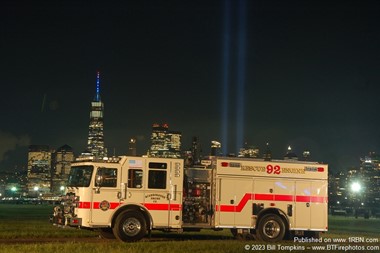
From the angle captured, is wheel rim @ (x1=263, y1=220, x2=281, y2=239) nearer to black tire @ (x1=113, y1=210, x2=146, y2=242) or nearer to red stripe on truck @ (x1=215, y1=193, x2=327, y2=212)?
red stripe on truck @ (x1=215, y1=193, x2=327, y2=212)

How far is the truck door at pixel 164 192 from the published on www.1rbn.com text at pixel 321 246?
3.11 m

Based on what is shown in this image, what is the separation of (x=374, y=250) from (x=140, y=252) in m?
8.37

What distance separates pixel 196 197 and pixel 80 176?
4349 mm

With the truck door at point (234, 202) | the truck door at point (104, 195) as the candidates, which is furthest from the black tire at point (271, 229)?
the truck door at point (104, 195)

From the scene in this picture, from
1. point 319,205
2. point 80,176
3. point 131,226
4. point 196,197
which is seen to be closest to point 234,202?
point 196,197

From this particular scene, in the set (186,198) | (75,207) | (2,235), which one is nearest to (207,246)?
(186,198)

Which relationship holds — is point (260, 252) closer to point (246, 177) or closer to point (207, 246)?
point (207, 246)

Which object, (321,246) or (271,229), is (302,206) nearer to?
(271,229)

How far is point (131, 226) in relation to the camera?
23.8 m

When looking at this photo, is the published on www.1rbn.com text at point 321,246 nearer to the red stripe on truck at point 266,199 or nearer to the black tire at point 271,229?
the black tire at point 271,229

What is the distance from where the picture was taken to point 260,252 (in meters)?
21.2

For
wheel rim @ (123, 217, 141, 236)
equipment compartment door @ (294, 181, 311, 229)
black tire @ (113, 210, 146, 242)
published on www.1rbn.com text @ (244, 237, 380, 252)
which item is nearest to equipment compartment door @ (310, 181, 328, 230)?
equipment compartment door @ (294, 181, 311, 229)

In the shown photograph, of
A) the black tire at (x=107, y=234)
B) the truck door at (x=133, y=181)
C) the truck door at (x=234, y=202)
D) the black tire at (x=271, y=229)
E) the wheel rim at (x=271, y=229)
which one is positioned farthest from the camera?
the wheel rim at (x=271, y=229)

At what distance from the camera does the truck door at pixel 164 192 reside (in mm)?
24250
